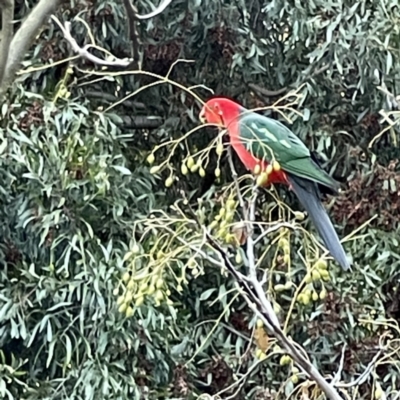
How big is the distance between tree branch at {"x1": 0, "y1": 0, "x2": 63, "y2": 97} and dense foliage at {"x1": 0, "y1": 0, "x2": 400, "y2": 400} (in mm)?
1078

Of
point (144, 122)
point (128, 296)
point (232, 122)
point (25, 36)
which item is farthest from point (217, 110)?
point (144, 122)

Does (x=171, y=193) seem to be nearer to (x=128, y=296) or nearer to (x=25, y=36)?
(x=128, y=296)

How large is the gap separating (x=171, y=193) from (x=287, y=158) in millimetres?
797

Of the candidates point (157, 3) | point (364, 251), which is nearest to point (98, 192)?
point (157, 3)

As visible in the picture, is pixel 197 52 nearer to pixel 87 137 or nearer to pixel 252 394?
pixel 87 137

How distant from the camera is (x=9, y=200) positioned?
2.39 meters

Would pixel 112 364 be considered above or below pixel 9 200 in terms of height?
below

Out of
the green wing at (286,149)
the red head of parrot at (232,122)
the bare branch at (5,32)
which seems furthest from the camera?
the green wing at (286,149)

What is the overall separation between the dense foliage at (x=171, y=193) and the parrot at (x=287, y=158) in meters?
0.31

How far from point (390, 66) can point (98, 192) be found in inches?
32.3

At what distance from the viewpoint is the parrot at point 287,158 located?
1.76 m

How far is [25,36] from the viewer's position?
1.16 meters

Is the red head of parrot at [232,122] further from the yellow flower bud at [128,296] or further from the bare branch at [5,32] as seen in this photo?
the bare branch at [5,32]

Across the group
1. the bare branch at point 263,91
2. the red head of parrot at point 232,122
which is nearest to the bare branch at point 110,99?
the bare branch at point 263,91
